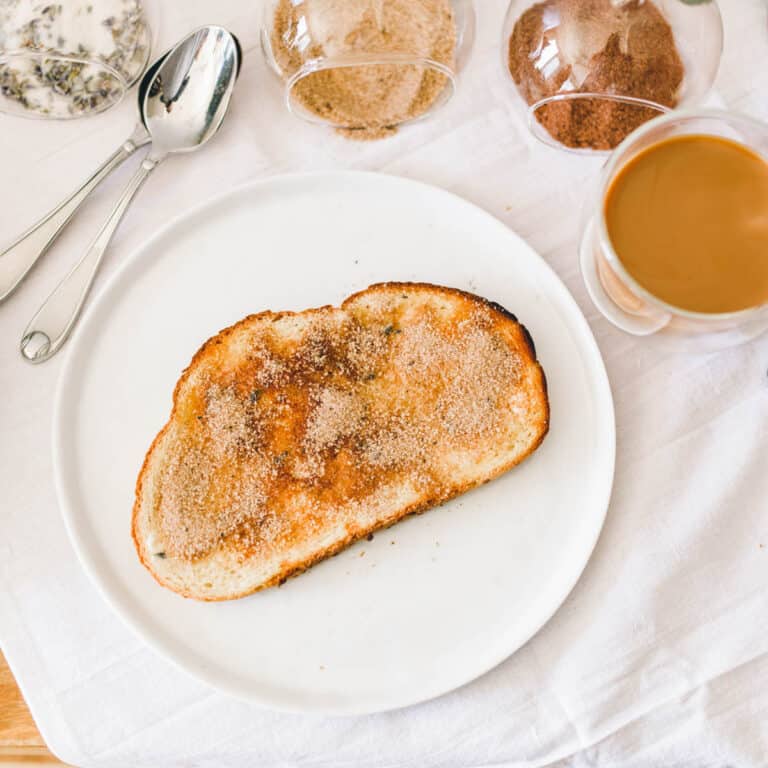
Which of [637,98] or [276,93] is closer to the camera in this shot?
[637,98]

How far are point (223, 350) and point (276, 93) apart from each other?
0.45 metres

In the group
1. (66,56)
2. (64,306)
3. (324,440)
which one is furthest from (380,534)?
(66,56)

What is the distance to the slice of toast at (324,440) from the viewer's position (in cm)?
112

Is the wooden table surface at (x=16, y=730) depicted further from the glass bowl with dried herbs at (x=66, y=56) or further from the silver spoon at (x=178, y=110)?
the glass bowl with dried herbs at (x=66, y=56)

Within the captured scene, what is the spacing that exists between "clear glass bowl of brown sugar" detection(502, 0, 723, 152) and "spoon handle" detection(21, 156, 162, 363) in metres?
0.69

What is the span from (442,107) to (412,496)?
622mm

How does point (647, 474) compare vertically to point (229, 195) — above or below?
below

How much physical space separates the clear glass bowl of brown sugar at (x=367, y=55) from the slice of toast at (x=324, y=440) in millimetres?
344

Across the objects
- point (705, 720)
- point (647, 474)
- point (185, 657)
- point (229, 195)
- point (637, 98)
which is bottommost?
point (705, 720)

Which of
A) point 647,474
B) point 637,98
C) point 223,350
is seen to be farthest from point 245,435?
point 637,98

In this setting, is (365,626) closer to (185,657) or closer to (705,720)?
Result: (185,657)

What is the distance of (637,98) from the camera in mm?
1187

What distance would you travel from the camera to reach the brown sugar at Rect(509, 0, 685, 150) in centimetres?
118

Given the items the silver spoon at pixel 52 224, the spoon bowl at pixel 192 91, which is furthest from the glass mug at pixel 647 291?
the silver spoon at pixel 52 224
